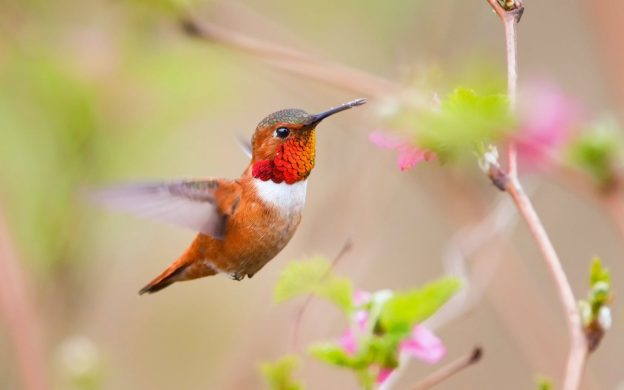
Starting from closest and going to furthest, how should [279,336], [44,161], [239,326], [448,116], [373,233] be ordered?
[448,116], [279,336], [44,161], [373,233], [239,326]

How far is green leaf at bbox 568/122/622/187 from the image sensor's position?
61.4 inches

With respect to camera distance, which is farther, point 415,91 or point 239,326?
point 239,326

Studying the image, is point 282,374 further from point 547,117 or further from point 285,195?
point 547,117

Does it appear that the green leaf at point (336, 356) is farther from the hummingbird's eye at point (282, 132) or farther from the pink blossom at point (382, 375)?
the hummingbird's eye at point (282, 132)

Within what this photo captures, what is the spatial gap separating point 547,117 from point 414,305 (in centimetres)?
127

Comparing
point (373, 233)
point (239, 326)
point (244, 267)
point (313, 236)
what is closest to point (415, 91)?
point (244, 267)

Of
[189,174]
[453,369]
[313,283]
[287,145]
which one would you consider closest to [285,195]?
[287,145]

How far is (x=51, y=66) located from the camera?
2428 mm

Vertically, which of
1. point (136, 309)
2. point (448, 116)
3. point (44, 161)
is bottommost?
point (136, 309)

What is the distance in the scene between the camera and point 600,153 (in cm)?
158

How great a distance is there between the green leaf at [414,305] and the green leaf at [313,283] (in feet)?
0.16

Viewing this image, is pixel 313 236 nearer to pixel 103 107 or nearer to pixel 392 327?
pixel 103 107

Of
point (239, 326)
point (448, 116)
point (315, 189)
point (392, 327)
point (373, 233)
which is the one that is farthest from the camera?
point (315, 189)

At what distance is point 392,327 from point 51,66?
5.18 feet
